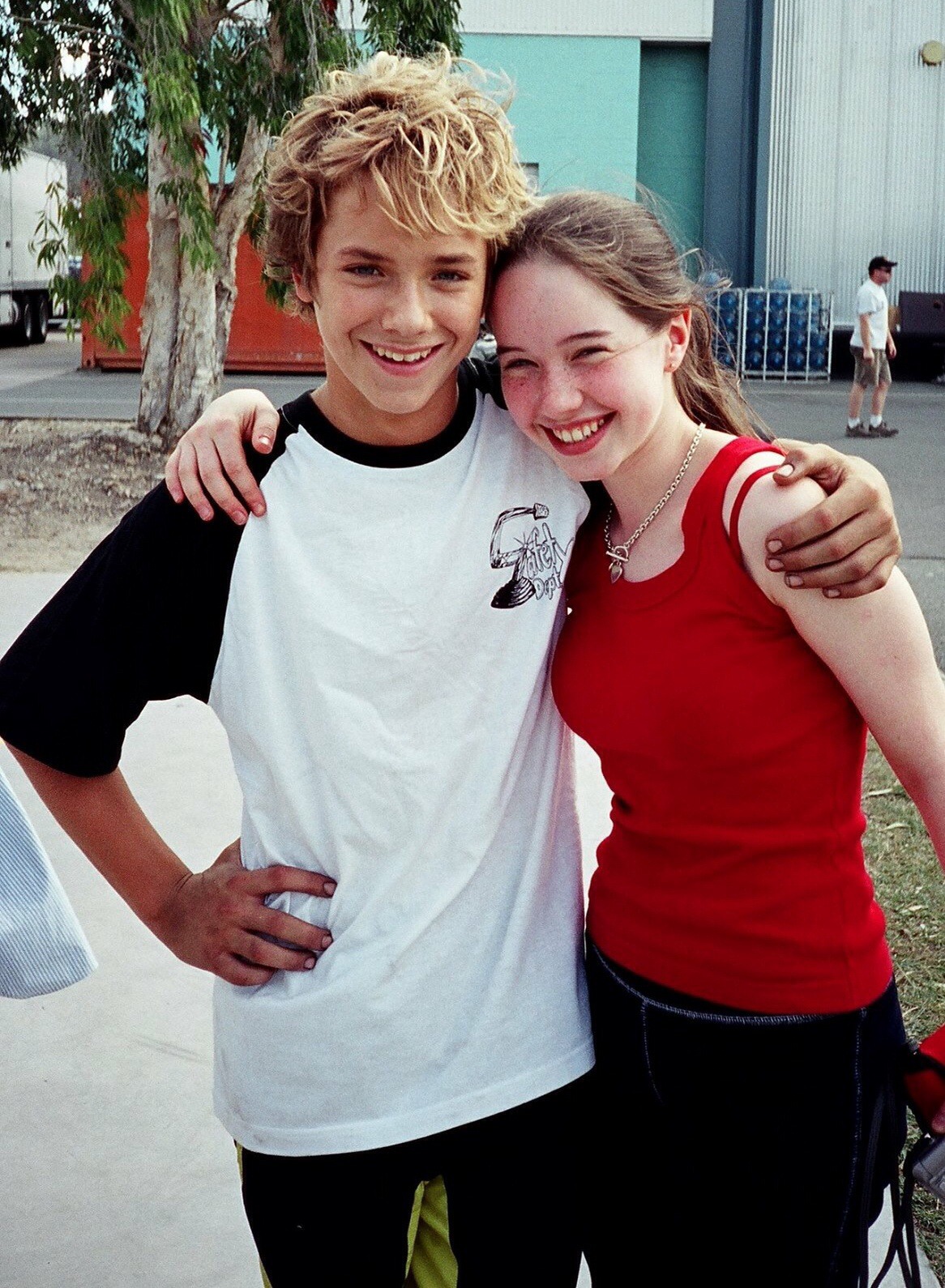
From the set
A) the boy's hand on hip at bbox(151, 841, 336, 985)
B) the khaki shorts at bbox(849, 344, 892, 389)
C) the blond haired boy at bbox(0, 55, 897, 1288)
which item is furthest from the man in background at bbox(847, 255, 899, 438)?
the boy's hand on hip at bbox(151, 841, 336, 985)

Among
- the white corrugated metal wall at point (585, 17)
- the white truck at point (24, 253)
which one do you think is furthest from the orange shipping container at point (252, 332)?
the white corrugated metal wall at point (585, 17)

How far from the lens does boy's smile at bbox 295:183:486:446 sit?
1605 millimetres

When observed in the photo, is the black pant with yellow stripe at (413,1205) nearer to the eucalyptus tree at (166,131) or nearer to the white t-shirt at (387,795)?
the white t-shirt at (387,795)

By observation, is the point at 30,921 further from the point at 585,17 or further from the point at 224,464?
the point at 585,17

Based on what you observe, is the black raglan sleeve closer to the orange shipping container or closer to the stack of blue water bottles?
the orange shipping container

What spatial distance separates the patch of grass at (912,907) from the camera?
8.96 ft

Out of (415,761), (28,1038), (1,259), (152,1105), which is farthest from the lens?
(1,259)

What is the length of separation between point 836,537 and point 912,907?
8.50ft

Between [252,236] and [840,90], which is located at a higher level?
[840,90]

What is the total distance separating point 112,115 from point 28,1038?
8544 mm

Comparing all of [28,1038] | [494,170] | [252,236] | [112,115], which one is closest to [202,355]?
[252,236]

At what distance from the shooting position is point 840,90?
22.7 meters

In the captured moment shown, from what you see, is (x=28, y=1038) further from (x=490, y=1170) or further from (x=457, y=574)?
(x=457, y=574)

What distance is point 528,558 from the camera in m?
1.73
